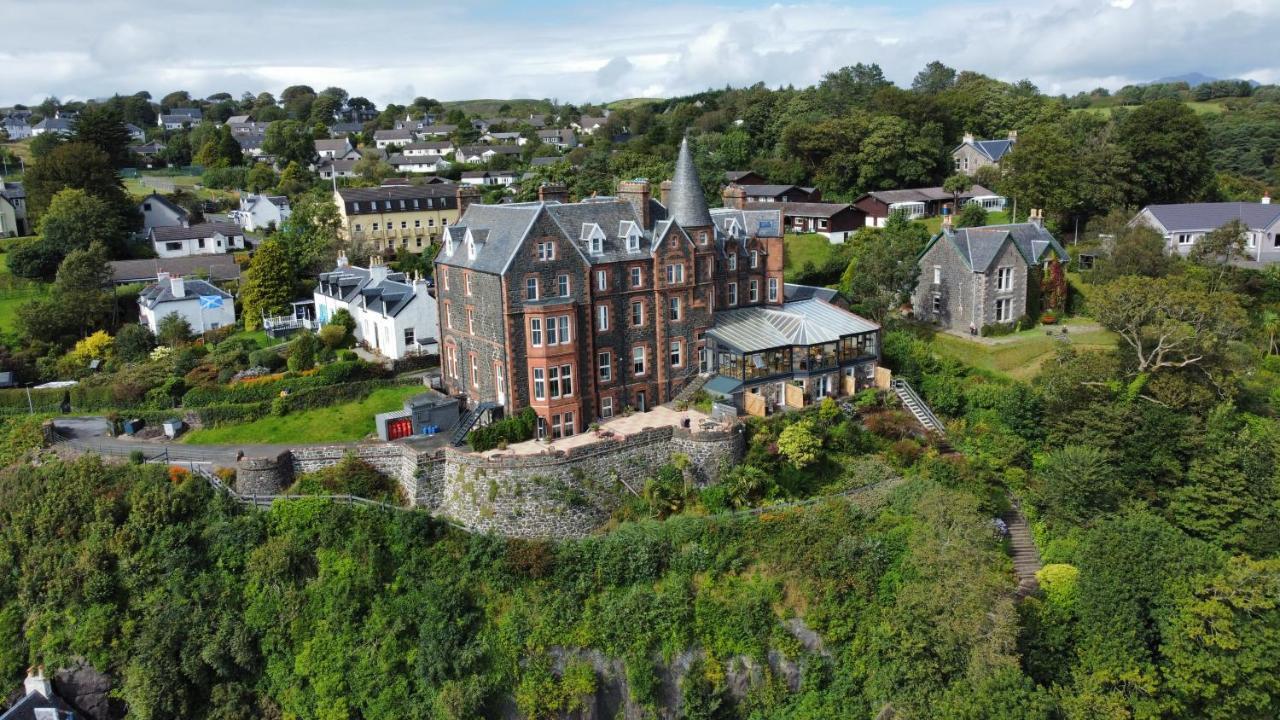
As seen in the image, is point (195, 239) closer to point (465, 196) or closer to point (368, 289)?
point (368, 289)

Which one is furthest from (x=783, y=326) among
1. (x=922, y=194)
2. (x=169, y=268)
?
(x=169, y=268)

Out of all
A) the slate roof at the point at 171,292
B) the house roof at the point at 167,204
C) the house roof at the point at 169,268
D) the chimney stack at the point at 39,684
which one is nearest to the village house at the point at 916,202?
the slate roof at the point at 171,292

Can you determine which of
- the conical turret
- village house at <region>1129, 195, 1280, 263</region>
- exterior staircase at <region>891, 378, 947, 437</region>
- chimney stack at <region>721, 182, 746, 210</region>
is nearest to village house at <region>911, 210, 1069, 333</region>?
exterior staircase at <region>891, 378, 947, 437</region>

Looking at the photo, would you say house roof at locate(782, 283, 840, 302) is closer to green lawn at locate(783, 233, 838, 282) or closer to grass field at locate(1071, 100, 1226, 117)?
green lawn at locate(783, 233, 838, 282)

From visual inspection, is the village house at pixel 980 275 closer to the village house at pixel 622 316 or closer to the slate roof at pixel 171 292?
the village house at pixel 622 316

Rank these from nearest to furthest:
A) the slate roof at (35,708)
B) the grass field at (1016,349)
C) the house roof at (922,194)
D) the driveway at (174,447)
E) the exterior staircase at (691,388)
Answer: the slate roof at (35,708), the driveway at (174,447), the exterior staircase at (691,388), the grass field at (1016,349), the house roof at (922,194)

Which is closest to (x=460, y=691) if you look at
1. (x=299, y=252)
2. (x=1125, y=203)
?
(x=299, y=252)
